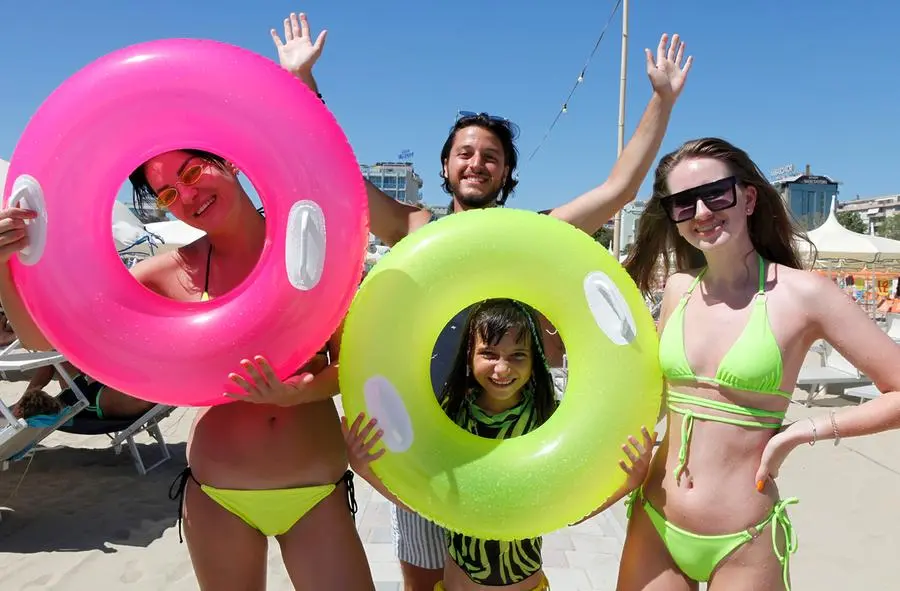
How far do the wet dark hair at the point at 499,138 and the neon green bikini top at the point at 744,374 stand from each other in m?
0.80

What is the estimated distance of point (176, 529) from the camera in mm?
3879

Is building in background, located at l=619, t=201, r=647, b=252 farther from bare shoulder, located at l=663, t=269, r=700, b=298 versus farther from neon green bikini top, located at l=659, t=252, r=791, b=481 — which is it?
neon green bikini top, located at l=659, t=252, r=791, b=481

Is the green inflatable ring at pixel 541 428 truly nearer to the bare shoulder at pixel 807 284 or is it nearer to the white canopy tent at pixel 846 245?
the bare shoulder at pixel 807 284

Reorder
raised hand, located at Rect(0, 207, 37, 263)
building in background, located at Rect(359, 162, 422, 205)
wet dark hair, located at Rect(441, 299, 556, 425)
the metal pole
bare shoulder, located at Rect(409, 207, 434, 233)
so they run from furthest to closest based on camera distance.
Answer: building in background, located at Rect(359, 162, 422, 205) → the metal pole → bare shoulder, located at Rect(409, 207, 434, 233) → wet dark hair, located at Rect(441, 299, 556, 425) → raised hand, located at Rect(0, 207, 37, 263)

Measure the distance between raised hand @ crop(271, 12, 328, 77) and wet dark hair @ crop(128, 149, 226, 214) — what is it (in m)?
0.48

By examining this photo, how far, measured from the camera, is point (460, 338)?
6.38 feet

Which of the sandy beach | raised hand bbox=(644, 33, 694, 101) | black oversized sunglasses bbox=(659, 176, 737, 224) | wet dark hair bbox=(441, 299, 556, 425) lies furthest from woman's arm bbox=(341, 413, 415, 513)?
the sandy beach

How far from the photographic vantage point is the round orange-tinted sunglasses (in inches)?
63.8

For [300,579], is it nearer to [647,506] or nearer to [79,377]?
[647,506]

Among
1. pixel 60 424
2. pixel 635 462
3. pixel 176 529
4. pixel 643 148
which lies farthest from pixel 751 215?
pixel 60 424

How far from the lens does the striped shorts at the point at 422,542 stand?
82.7 inches

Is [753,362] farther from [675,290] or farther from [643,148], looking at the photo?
[643,148]

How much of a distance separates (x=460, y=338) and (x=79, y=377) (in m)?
3.83

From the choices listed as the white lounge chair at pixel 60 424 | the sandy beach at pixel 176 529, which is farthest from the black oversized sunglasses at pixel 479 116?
the white lounge chair at pixel 60 424
